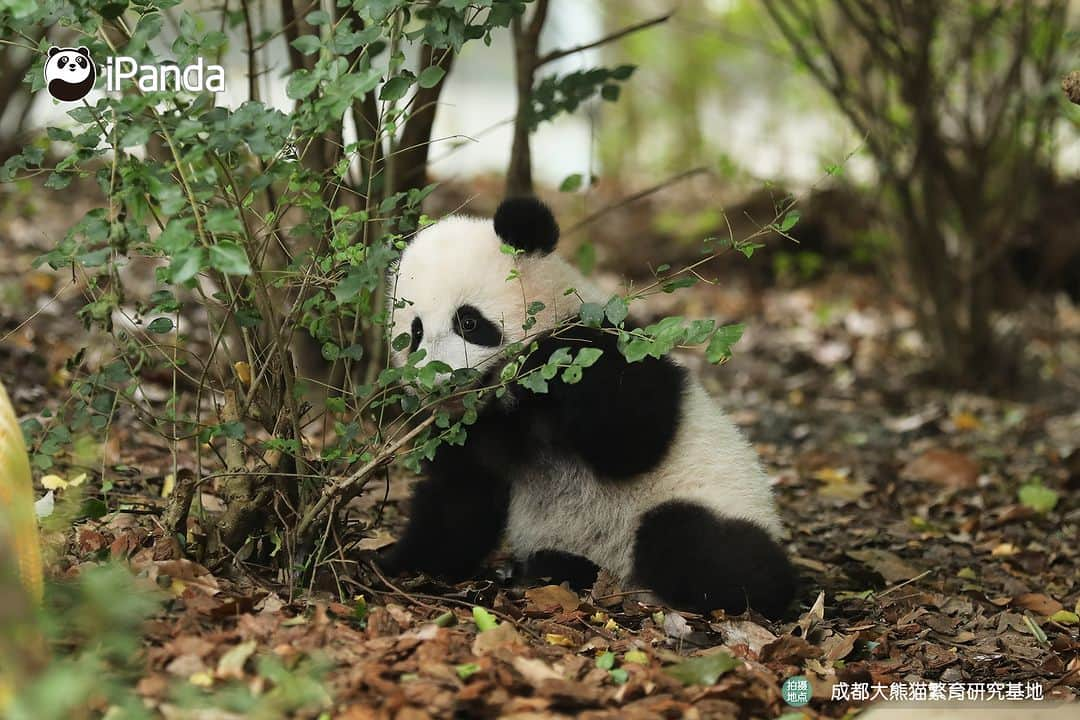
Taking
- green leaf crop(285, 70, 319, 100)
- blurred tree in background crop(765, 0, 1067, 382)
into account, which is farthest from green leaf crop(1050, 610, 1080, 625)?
blurred tree in background crop(765, 0, 1067, 382)

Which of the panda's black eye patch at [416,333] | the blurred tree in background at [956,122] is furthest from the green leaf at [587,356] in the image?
the blurred tree in background at [956,122]

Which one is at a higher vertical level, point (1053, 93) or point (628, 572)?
point (1053, 93)

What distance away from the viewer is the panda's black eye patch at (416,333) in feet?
10.9

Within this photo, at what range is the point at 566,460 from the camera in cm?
350

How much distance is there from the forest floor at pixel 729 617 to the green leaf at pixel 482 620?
0.04 ft

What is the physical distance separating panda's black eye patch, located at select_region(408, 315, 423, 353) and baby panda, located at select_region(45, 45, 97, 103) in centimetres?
106

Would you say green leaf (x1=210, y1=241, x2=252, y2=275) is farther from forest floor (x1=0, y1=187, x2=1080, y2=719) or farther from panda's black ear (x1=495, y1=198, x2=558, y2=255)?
panda's black ear (x1=495, y1=198, x2=558, y2=255)

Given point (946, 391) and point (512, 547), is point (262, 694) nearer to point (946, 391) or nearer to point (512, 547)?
point (512, 547)

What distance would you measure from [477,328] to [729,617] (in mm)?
1094

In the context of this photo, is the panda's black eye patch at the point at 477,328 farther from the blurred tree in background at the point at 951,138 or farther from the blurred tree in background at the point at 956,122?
the blurred tree in background at the point at 956,122

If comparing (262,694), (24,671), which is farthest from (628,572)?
(24,671)

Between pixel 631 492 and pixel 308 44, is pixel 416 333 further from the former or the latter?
pixel 308 44

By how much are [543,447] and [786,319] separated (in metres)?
5.33

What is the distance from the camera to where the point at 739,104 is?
12.2 metres
